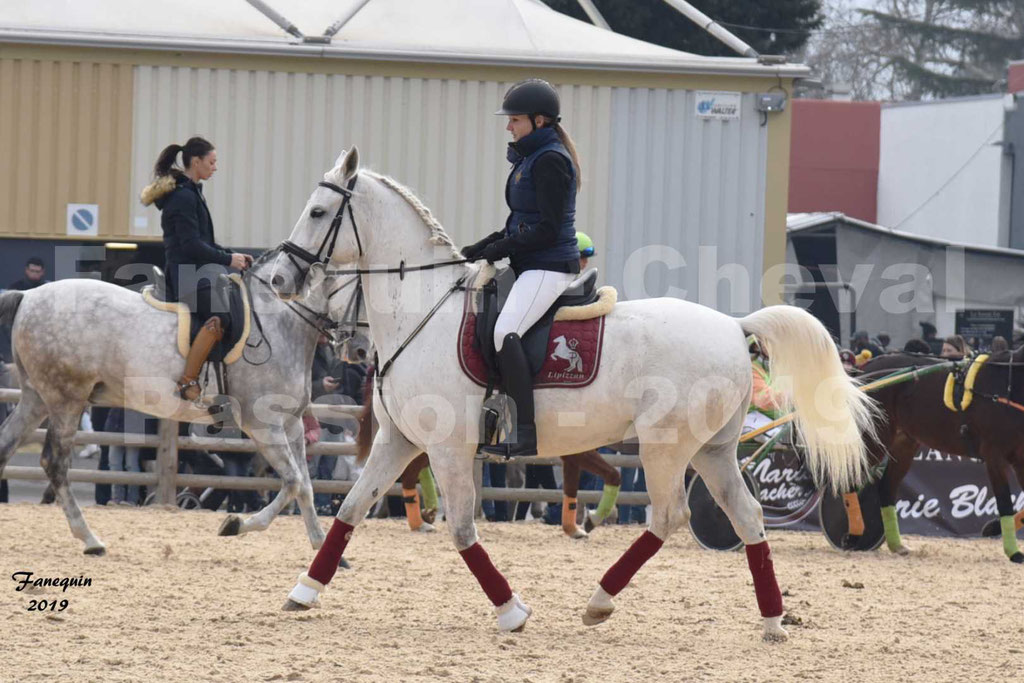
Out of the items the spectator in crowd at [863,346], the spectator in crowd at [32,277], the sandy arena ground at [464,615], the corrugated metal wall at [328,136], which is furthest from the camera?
the spectator in crowd at [863,346]

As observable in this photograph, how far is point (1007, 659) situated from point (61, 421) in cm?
605

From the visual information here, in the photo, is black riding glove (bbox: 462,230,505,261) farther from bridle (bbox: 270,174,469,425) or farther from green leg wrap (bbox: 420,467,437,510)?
green leg wrap (bbox: 420,467,437,510)

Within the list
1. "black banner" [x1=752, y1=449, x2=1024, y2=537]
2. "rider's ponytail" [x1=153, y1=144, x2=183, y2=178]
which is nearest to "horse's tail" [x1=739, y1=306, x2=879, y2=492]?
"rider's ponytail" [x1=153, y1=144, x2=183, y2=178]

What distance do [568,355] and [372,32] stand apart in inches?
348

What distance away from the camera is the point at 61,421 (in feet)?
29.7

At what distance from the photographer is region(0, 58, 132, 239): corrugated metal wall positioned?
13.8 metres

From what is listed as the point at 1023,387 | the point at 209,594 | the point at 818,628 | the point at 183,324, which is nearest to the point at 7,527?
the point at 183,324

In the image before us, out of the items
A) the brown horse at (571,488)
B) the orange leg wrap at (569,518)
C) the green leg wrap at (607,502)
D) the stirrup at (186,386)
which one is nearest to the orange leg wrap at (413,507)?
the brown horse at (571,488)

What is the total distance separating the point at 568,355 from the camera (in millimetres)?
6516

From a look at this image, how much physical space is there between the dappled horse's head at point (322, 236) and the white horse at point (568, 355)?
1.10 m

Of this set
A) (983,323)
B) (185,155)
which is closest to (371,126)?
(185,155)

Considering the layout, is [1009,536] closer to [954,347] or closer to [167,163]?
[954,347]

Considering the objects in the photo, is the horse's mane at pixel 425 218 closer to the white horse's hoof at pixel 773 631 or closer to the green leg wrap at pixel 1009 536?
the white horse's hoof at pixel 773 631

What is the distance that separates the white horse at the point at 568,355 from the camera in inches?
256
